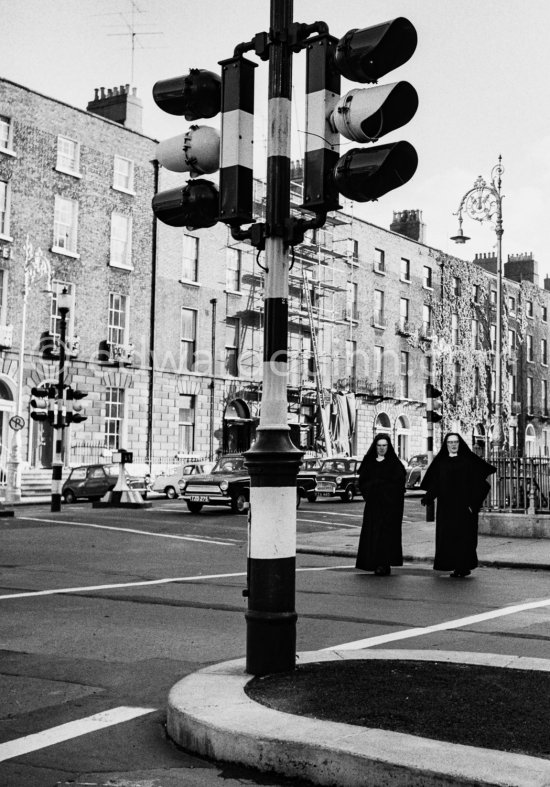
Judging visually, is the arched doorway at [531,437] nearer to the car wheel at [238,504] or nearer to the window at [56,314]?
the window at [56,314]

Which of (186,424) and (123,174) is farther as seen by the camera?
(186,424)

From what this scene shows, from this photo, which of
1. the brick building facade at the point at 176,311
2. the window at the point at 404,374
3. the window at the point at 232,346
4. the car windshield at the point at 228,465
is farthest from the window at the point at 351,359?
the car windshield at the point at 228,465

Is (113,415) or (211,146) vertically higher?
(113,415)

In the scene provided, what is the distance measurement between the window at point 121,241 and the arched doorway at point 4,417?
282 inches

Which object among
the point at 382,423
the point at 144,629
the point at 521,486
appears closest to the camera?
the point at 144,629

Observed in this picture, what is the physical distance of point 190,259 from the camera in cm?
4422

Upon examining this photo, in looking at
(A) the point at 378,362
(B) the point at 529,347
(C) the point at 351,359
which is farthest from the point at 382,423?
(B) the point at 529,347

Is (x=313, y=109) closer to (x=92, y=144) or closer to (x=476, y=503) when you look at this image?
(x=476, y=503)

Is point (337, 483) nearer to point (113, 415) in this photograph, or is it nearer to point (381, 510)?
point (113, 415)

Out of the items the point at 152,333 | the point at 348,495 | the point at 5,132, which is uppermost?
the point at 5,132

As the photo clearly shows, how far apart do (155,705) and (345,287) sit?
48.6 metres

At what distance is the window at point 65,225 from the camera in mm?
37906

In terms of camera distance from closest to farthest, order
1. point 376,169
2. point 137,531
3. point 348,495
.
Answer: point 376,169
point 137,531
point 348,495

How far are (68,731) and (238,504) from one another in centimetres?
2141
